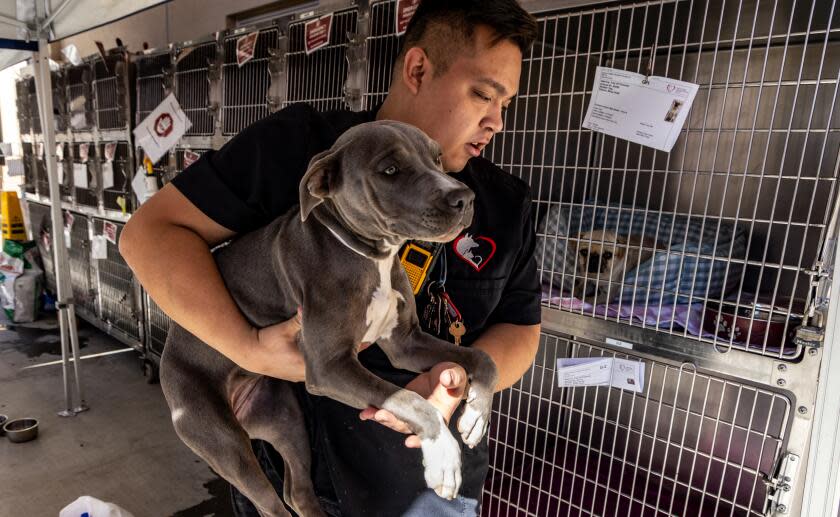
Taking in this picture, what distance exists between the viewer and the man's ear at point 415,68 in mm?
1367

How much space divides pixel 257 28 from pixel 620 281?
7.44 ft

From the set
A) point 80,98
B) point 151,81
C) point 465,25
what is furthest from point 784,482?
point 80,98

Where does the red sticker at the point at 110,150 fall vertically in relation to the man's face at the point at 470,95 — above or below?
below

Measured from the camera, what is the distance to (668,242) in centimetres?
186

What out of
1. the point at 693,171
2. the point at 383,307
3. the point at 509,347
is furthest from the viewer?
the point at 693,171

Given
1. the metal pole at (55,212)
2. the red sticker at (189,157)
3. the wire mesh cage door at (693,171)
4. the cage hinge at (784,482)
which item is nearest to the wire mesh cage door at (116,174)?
the metal pole at (55,212)

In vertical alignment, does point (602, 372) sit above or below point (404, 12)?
below

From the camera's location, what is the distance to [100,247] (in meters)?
4.44

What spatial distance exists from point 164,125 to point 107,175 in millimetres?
1043

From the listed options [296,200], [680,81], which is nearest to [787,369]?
[680,81]

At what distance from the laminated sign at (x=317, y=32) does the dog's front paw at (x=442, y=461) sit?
6.98 ft

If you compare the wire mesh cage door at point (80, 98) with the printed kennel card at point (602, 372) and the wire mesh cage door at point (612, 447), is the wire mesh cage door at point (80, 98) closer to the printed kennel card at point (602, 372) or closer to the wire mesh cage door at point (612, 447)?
the wire mesh cage door at point (612, 447)

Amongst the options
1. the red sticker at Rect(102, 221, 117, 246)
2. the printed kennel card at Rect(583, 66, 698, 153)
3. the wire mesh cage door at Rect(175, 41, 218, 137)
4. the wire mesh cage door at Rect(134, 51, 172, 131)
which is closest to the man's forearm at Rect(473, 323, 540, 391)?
the printed kennel card at Rect(583, 66, 698, 153)

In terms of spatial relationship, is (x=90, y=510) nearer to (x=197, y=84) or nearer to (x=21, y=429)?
Answer: (x=21, y=429)
